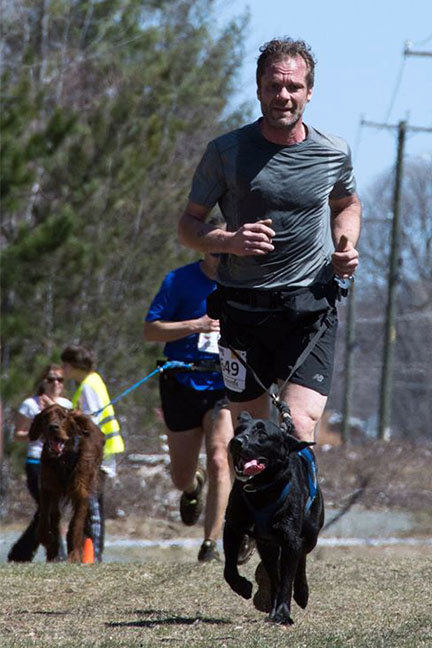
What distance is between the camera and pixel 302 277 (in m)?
5.91

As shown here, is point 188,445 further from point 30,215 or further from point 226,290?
point 30,215

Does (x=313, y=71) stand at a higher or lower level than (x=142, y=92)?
lower

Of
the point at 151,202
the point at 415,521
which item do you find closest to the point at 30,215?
the point at 151,202

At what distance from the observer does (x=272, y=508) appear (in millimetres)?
5422

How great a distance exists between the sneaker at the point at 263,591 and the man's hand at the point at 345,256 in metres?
1.29

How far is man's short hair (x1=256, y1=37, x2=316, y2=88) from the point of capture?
589 centimetres

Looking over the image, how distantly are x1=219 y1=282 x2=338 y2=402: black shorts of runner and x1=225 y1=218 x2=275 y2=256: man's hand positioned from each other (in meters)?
0.37

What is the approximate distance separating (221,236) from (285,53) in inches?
32.8

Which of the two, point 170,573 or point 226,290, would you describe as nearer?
point 226,290

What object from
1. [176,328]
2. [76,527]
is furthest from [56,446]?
[176,328]

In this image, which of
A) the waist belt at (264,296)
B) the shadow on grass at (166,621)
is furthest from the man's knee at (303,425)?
the shadow on grass at (166,621)

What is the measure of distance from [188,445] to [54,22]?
16411 millimetres

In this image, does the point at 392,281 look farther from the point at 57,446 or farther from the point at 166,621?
the point at 166,621

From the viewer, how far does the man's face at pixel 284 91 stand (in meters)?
5.84
